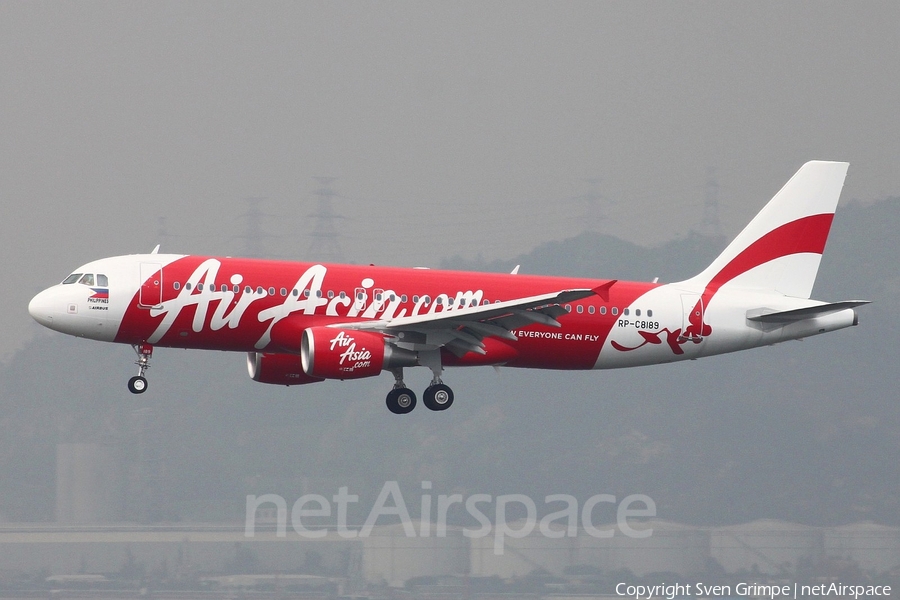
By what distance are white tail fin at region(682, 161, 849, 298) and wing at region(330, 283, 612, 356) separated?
28.1 feet

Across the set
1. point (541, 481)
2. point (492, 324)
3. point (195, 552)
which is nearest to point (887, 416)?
point (541, 481)

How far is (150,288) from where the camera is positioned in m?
43.9

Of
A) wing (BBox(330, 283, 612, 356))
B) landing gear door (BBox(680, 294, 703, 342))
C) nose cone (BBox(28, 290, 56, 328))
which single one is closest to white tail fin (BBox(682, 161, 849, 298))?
landing gear door (BBox(680, 294, 703, 342))

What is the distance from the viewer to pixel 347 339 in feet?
143

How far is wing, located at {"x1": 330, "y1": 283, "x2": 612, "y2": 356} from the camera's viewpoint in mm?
43469

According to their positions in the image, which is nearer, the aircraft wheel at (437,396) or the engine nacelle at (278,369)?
the aircraft wheel at (437,396)

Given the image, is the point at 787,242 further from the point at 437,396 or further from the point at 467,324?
the point at 437,396

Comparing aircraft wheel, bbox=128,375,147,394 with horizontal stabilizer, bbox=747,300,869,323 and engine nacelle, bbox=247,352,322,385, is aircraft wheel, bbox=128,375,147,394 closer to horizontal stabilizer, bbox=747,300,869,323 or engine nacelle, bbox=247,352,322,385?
engine nacelle, bbox=247,352,322,385

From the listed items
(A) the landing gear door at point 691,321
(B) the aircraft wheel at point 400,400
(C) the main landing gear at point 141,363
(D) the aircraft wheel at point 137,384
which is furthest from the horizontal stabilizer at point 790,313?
(D) the aircraft wheel at point 137,384

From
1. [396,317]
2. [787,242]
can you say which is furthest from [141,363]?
[787,242]

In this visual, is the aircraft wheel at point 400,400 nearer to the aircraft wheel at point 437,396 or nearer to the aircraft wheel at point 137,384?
the aircraft wheel at point 437,396

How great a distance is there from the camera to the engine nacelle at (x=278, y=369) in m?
48.9

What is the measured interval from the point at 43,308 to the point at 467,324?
1398 centimetres

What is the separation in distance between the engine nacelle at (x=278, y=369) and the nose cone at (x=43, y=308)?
7768 millimetres
